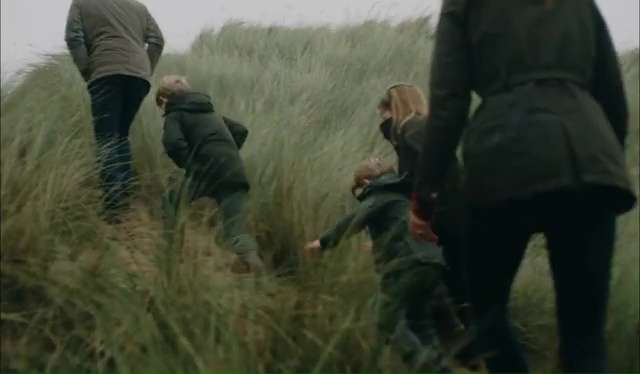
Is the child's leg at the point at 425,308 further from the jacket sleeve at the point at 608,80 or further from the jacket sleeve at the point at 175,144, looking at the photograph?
the jacket sleeve at the point at 175,144

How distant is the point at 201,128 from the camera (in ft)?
14.4

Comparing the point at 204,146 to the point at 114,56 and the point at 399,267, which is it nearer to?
the point at 114,56

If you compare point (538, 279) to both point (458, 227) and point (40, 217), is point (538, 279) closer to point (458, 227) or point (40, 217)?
point (458, 227)

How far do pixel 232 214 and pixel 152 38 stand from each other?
1067mm

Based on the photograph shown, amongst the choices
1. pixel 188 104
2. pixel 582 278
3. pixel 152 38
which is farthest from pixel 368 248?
pixel 152 38

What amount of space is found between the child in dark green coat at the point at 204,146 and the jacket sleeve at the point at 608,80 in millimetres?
1599

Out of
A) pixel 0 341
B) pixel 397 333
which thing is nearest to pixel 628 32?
pixel 397 333

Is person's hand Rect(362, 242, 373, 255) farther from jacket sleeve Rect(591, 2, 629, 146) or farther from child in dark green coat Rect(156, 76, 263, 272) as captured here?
jacket sleeve Rect(591, 2, 629, 146)

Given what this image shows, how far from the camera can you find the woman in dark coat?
2.61m

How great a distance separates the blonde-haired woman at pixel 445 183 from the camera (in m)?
3.58

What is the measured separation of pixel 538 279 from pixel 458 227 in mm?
685

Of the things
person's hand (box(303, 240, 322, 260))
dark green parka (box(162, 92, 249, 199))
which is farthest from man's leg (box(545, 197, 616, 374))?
dark green parka (box(162, 92, 249, 199))

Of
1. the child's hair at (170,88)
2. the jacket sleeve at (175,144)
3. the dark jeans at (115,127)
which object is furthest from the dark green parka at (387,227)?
the child's hair at (170,88)

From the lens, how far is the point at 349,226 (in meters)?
3.50
